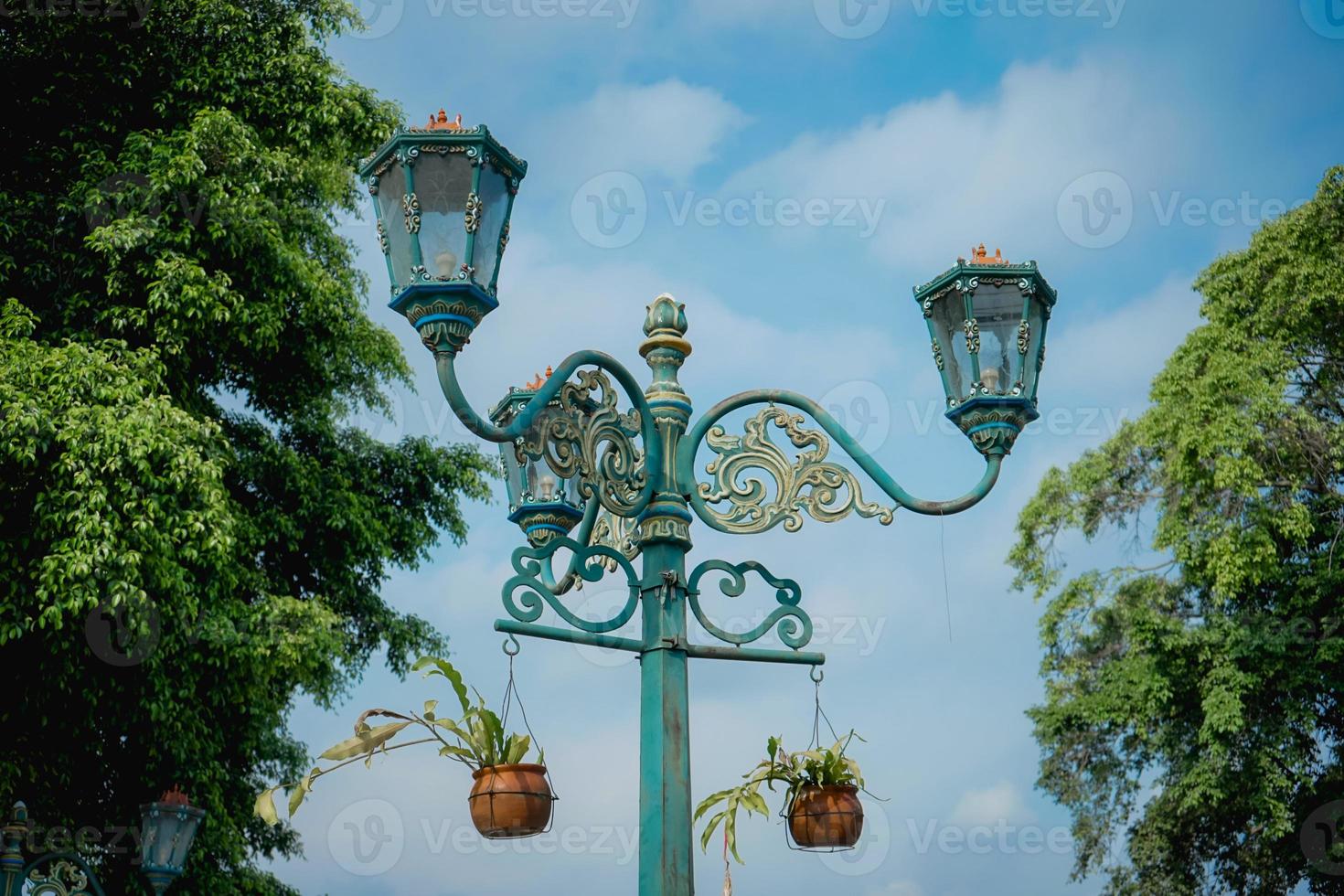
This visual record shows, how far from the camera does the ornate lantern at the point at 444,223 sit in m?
4.16

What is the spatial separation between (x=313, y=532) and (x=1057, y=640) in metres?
9.78

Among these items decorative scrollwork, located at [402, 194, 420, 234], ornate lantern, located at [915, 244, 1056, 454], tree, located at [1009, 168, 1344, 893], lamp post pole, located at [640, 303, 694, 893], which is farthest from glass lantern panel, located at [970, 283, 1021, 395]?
tree, located at [1009, 168, 1344, 893]

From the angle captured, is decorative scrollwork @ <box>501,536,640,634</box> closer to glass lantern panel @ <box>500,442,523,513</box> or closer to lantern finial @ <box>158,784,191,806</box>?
glass lantern panel @ <box>500,442,523,513</box>

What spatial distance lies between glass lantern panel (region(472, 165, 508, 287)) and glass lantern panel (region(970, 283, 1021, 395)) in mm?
1676

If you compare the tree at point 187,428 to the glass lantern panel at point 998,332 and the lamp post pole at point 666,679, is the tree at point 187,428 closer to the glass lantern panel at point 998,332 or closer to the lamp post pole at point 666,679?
the lamp post pole at point 666,679

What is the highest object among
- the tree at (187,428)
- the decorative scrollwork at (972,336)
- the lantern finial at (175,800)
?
the tree at (187,428)

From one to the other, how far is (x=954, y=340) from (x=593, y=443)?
138cm

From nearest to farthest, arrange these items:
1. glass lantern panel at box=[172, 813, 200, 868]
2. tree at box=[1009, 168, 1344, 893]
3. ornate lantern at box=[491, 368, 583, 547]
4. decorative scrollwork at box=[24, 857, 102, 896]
A: ornate lantern at box=[491, 368, 583, 547] < decorative scrollwork at box=[24, 857, 102, 896] < glass lantern panel at box=[172, 813, 200, 868] < tree at box=[1009, 168, 1344, 893]

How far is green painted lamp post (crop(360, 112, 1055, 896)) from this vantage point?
13.8ft

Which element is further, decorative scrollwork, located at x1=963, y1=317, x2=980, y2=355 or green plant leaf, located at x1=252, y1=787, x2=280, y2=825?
decorative scrollwork, located at x1=963, y1=317, x2=980, y2=355

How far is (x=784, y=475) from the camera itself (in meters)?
4.74

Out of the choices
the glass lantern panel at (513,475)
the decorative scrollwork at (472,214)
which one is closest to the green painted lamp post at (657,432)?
the decorative scrollwork at (472,214)

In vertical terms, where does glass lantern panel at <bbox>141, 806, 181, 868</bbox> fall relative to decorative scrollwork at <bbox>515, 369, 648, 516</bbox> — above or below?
below

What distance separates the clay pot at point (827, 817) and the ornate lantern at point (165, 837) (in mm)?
5367
